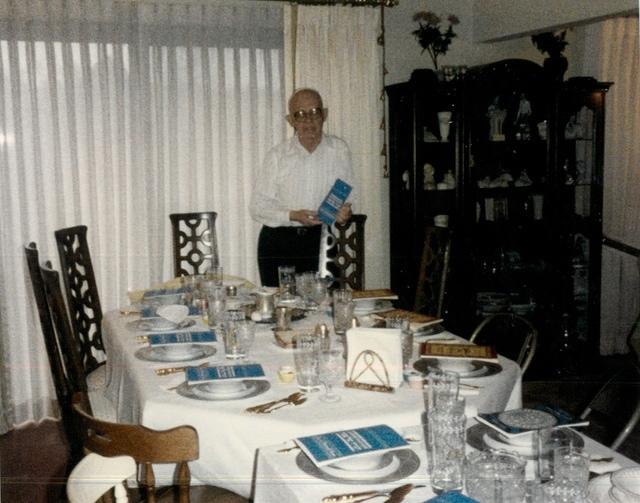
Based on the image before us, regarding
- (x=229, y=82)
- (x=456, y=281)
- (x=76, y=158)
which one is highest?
(x=229, y=82)

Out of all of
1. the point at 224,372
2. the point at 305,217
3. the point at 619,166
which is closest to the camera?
the point at 224,372

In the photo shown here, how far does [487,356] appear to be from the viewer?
209 centimetres

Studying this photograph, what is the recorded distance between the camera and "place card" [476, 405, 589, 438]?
1487 mm

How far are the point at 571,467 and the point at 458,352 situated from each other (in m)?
0.86

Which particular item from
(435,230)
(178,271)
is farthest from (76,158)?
(435,230)

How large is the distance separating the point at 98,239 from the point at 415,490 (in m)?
3.18

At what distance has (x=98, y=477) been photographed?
1.35m

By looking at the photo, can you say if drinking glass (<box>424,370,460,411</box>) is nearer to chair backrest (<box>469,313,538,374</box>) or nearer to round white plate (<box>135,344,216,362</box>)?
round white plate (<box>135,344,216,362</box>)

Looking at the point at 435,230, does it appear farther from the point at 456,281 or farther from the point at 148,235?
the point at 148,235

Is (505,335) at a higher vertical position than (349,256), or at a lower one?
lower

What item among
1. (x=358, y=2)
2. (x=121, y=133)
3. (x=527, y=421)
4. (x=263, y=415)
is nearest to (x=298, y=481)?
(x=263, y=415)

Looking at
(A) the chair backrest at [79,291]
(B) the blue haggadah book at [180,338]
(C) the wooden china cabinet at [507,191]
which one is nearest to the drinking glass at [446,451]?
(B) the blue haggadah book at [180,338]

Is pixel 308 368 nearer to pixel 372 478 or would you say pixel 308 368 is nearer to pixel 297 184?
pixel 372 478

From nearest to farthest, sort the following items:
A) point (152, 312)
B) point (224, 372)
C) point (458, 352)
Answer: point (224, 372), point (458, 352), point (152, 312)
